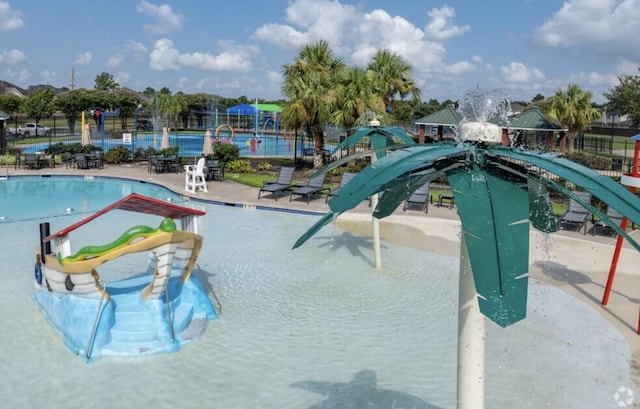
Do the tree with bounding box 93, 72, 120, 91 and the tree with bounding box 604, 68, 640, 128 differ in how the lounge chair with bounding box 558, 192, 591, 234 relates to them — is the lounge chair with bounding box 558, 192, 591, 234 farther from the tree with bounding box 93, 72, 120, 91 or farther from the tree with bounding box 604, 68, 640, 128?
the tree with bounding box 93, 72, 120, 91

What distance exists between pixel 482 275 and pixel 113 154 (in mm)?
26554

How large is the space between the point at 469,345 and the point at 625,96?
164 feet

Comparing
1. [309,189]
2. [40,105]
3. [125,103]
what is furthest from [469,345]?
[125,103]

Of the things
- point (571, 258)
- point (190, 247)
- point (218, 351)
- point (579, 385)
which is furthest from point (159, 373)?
point (571, 258)

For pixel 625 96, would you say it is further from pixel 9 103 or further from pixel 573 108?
pixel 9 103

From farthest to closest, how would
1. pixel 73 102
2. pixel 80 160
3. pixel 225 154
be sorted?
1. pixel 73 102
2. pixel 80 160
3. pixel 225 154

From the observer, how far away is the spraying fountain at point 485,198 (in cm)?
246

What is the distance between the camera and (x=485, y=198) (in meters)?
2.64

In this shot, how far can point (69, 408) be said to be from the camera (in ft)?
19.6

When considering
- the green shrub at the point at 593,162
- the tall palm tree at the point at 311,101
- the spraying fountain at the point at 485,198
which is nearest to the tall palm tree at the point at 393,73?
the tall palm tree at the point at 311,101

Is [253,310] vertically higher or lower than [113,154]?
lower

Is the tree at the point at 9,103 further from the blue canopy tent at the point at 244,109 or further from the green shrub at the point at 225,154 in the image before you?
the green shrub at the point at 225,154

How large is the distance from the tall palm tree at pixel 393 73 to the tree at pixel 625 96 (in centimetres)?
2192

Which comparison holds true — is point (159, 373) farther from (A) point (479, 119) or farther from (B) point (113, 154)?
(B) point (113, 154)
